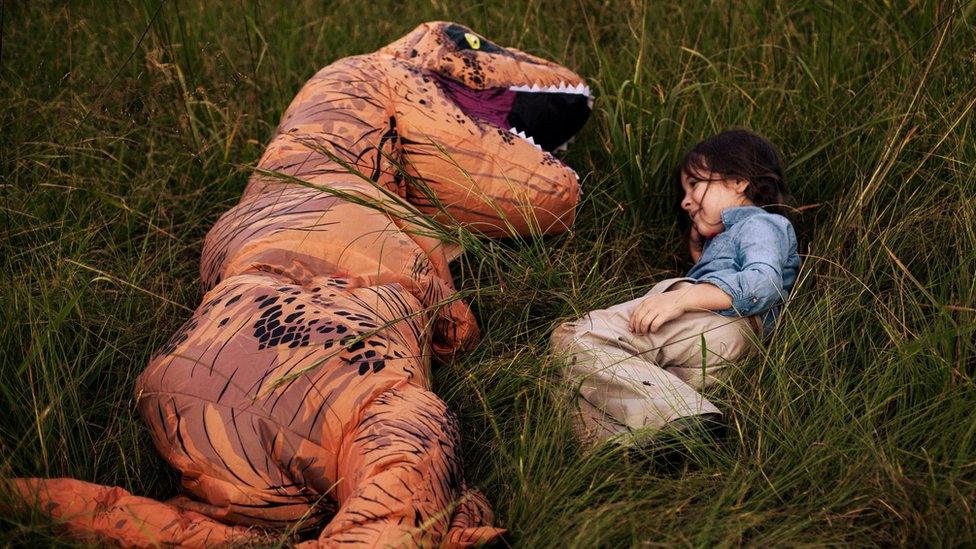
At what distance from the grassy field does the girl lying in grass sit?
0.08m

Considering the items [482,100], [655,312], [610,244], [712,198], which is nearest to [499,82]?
[482,100]

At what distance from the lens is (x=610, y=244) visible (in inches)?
111

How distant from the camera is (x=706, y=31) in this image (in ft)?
10.8

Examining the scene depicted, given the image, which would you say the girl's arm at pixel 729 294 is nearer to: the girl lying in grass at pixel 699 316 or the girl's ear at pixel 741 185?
the girl lying in grass at pixel 699 316

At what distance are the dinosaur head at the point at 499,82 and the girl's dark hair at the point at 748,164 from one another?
0.45 m

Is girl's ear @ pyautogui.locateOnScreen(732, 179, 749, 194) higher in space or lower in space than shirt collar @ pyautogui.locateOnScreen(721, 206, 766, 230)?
higher

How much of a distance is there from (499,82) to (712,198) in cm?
70

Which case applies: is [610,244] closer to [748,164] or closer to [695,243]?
[695,243]

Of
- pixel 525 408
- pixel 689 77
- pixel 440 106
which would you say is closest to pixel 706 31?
pixel 689 77

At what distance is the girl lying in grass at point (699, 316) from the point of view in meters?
2.08

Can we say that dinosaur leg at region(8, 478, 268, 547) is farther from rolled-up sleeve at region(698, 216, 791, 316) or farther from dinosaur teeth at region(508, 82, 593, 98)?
dinosaur teeth at region(508, 82, 593, 98)

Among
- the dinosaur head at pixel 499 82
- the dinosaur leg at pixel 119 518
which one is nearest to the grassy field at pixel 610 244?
the dinosaur leg at pixel 119 518

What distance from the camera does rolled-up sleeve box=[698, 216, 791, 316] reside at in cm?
227

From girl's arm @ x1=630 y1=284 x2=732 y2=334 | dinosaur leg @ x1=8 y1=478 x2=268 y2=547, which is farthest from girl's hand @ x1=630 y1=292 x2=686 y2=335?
dinosaur leg @ x1=8 y1=478 x2=268 y2=547
